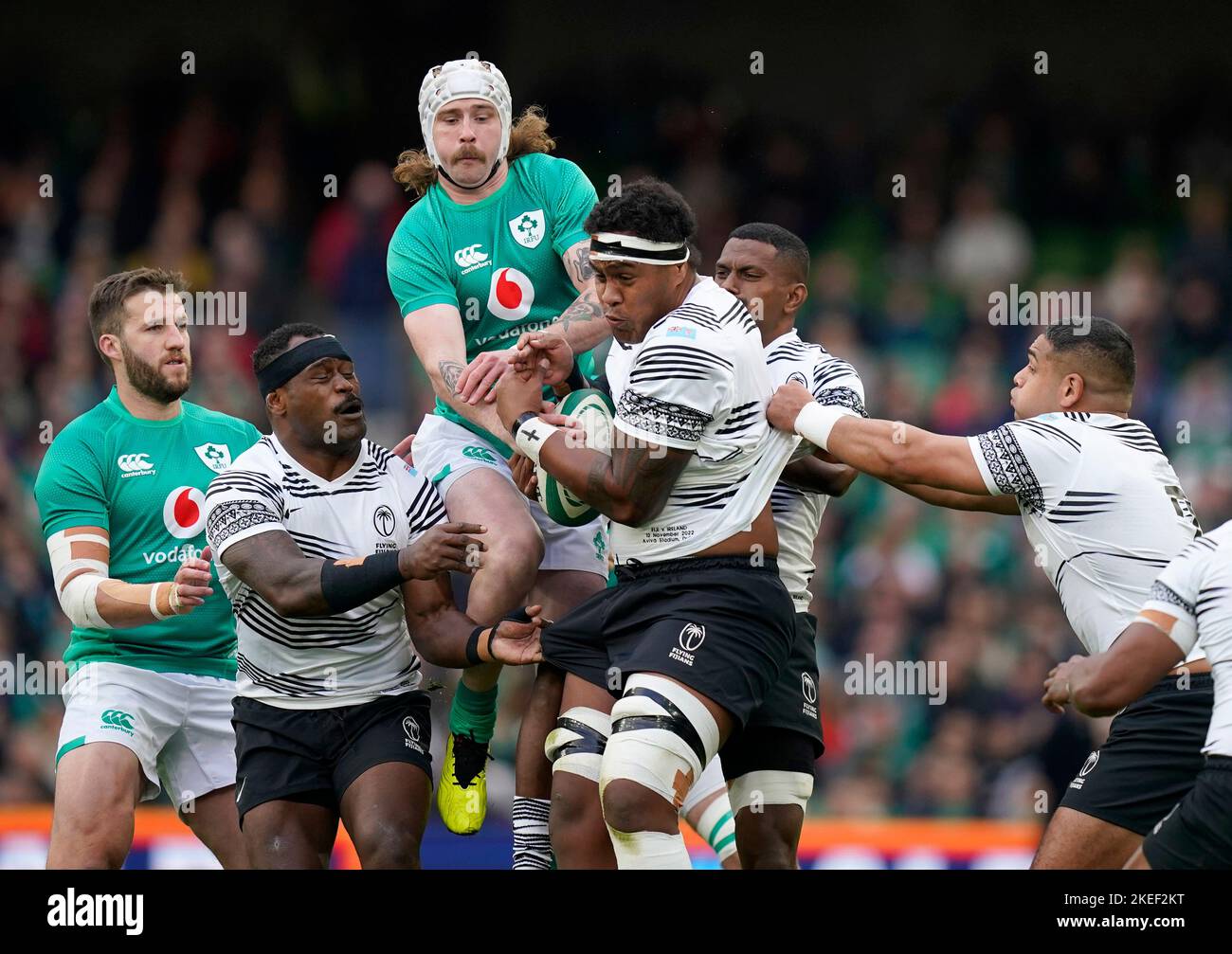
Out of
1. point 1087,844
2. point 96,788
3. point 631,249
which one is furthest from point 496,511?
point 1087,844

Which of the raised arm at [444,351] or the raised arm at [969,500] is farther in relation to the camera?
the raised arm at [444,351]

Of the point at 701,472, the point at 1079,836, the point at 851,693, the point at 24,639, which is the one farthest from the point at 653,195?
the point at 24,639

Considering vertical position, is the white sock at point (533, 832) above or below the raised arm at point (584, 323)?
below

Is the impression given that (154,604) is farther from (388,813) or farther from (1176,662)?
(1176,662)

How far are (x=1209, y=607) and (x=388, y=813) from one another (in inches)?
115

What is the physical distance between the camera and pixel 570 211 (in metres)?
6.81

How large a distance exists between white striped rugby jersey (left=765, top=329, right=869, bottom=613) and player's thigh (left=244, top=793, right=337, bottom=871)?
2042 mm

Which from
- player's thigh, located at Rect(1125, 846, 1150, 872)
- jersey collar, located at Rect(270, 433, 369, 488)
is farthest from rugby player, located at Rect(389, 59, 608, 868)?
player's thigh, located at Rect(1125, 846, 1150, 872)

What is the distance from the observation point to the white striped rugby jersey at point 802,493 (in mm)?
6402

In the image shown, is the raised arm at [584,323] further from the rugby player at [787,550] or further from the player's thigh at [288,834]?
the player's thigh at [288,834]

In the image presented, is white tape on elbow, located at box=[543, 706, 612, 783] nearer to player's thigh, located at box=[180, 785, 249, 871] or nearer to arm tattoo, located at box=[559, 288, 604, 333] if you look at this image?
arm tattoo, located at box=[559, 288, 604, 333]

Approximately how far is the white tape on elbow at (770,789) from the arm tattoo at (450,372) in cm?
195

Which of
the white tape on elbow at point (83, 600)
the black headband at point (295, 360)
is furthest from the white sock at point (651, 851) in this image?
the white tape on elbow at point (83, 600)
